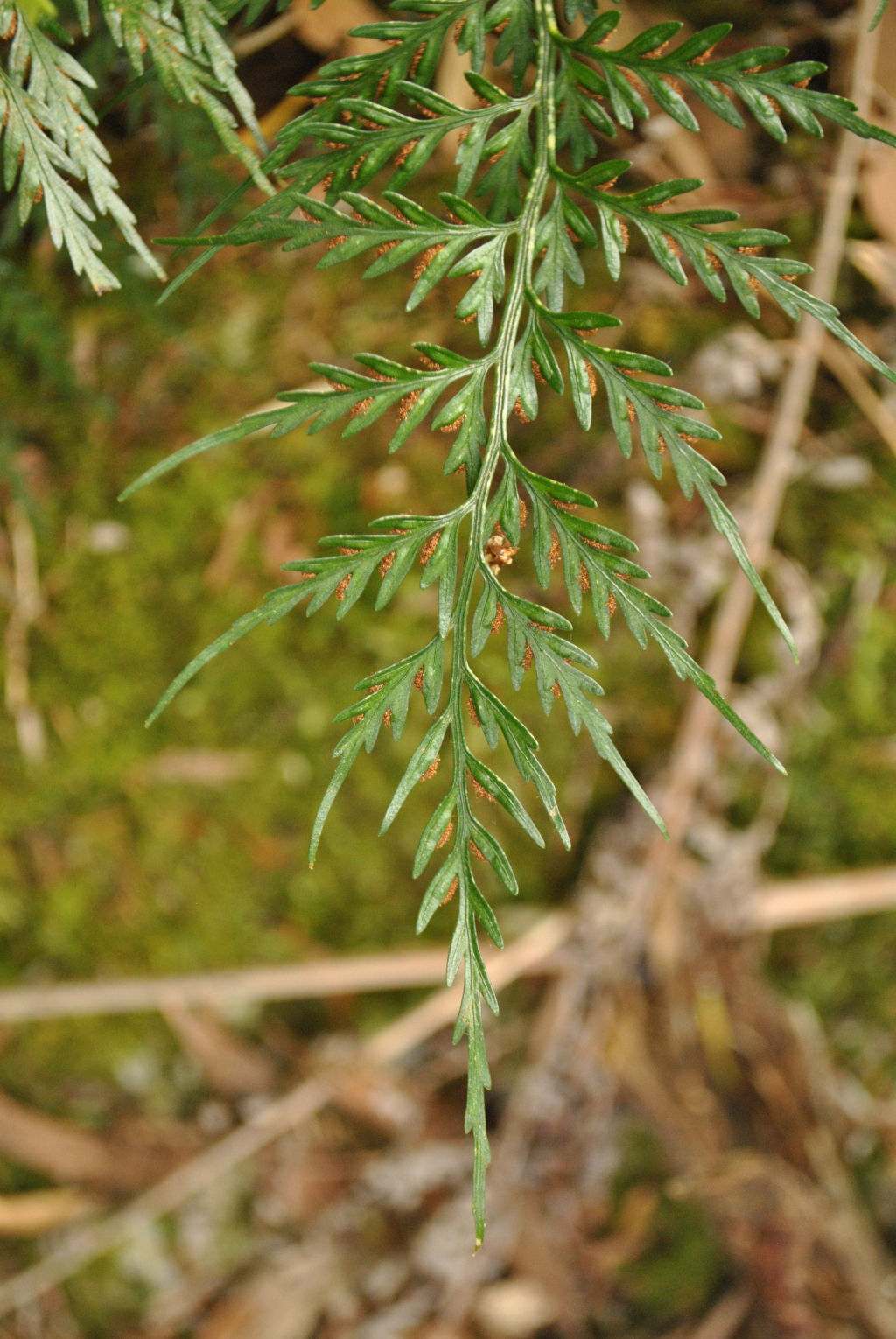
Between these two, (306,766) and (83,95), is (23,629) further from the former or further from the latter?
(83,95)

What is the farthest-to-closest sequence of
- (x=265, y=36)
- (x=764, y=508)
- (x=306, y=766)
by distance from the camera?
1. (x=306, y=766)
2. (x=764, y=508)
3. (x=265, y=36)

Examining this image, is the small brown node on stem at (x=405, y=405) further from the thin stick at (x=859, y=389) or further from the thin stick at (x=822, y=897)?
the thin stick at (x=822, y=897)

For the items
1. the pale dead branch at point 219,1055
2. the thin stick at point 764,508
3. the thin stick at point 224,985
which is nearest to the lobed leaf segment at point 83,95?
the thin stick at point 764,508

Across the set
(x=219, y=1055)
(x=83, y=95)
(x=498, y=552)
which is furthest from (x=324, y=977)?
(x=83, y=95)

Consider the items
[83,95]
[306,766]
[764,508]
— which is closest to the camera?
[83,95]

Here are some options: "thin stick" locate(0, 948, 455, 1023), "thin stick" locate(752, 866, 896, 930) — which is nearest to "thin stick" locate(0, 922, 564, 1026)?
"thin stick" locate(0, 948, 455, 1023)

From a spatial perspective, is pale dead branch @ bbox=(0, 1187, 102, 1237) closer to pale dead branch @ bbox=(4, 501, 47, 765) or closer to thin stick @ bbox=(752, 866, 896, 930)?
pale dead branch @ bbox=(4, 501, 47, 765)

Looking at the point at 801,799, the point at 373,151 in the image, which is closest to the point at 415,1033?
the point at 801,799
